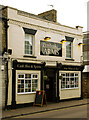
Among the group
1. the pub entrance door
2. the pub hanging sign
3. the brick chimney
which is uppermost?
the brick chimney

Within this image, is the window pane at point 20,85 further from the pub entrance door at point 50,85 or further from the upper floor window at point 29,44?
the pub entrance door at point 50,85

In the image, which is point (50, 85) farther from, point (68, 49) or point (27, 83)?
point (68, 49)

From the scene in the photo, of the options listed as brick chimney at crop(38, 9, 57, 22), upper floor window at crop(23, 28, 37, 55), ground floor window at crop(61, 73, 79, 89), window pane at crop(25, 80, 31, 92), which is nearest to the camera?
window pane at crop(25, 80, 31, 92)

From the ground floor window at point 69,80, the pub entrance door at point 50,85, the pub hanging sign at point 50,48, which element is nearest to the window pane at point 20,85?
the pub entrance door at point 50,85

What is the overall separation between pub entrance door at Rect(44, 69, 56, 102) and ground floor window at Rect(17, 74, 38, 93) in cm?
180

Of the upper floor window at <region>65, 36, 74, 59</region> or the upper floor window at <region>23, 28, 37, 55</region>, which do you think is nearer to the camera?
the upper floor window at <region>23, 28, 37, 55</region>

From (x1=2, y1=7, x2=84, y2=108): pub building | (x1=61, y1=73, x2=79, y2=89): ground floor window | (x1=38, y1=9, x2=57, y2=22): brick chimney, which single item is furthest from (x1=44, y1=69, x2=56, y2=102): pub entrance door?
(x1=38, y1=9, x2=57, y2=22): brick chimney

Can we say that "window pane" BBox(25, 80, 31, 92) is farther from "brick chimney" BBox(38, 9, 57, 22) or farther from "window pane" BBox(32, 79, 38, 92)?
"brick chimney" BBox(38, 9, 57, 22)

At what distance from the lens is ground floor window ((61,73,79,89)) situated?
68.1 feet

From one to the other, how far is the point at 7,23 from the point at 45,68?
5.21 meters

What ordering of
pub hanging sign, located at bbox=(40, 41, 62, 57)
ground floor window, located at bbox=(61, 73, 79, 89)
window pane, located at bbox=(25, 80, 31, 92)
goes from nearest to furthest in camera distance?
window pane, located at bbox=(25, 80, 31, 92)
pub hanging sign, located at bbox=(40, 41, 62, 57)
ground floor window, located at bbox=(61, 73, 79, 89)

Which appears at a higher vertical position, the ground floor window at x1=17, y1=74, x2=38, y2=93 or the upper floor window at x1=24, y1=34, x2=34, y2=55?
the upper floor window at x1=24, y1=34, x2=34, y2=55

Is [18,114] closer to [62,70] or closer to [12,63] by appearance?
[12,63]

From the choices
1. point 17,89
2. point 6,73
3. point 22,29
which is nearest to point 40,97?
point 17,89
